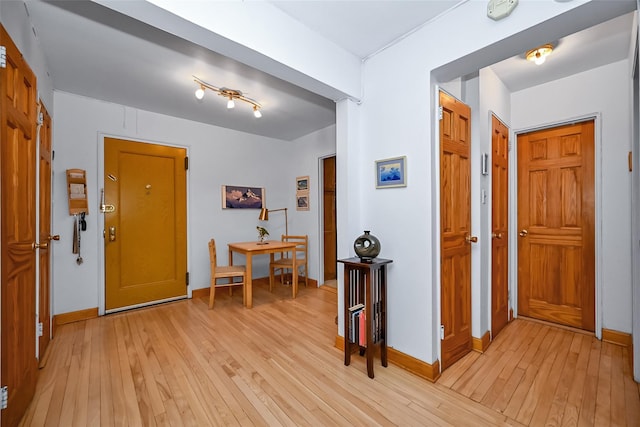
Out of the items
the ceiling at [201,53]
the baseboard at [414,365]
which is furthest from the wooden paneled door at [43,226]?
the baseboard at [414,365]

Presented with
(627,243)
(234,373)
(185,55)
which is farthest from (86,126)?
(627,243)

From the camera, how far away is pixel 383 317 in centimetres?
213

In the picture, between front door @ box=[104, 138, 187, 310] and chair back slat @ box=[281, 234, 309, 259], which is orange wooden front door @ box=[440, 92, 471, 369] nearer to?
chair back slat @ box=[281, 234, 309, 259]

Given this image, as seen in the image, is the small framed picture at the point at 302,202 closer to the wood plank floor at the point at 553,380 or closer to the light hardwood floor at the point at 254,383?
the light hardwood floor at the point at 254,383

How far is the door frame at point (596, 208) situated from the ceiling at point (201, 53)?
1.54 ft

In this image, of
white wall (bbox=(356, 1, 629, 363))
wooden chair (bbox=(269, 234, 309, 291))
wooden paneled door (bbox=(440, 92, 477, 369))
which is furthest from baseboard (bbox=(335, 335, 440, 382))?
wooden chair (bbox=(269, 234, 309, 291))

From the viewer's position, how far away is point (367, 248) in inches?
81.6

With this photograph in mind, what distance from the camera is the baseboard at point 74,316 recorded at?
2.94 metres

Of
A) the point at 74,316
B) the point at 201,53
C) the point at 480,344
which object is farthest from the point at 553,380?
the point at 74,316

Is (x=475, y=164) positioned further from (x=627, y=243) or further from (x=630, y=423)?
(x=630, y=423)

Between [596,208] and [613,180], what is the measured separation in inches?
10.9

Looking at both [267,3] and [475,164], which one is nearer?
[267,3]

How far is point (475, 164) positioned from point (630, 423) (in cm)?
186

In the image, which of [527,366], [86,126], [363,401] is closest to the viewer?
[363,401]
